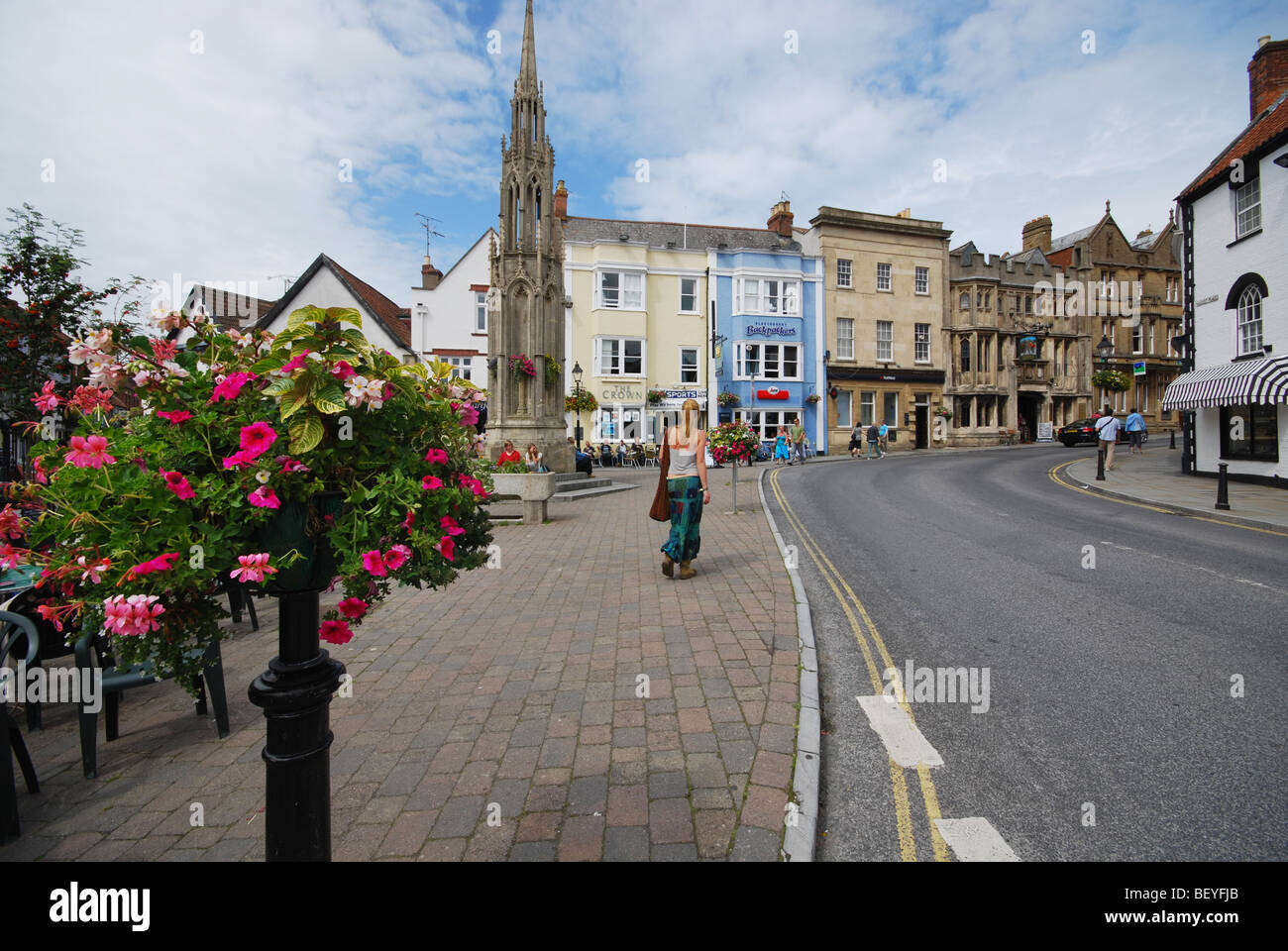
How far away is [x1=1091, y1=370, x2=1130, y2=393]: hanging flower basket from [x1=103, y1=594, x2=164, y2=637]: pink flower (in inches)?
1978

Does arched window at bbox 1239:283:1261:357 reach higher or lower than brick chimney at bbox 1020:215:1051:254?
lower

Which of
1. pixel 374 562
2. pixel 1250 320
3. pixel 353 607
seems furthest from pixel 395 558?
pixel 1250 320

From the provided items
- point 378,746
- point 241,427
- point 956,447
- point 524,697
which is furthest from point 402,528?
point 956,447

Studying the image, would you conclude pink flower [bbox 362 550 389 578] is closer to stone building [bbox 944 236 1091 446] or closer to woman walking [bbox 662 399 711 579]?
woman walking [bbox 662 399 711 579]

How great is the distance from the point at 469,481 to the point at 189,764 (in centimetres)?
298

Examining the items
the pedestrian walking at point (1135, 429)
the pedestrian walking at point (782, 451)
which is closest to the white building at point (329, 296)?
the pedestrian walking at point (782, 451)

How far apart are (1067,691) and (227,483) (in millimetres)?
4952

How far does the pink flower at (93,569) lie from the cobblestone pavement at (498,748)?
5.56ft

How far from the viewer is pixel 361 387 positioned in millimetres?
1764

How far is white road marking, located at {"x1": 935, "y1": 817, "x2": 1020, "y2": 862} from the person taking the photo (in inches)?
104

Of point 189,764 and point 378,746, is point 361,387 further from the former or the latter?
point 189,764

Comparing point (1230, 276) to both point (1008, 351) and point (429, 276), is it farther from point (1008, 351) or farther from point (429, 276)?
point (429, 276)

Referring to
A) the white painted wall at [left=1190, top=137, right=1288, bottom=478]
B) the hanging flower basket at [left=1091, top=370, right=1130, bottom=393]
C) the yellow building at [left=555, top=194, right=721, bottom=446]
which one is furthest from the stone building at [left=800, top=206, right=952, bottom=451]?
the white painted wall at [left=1190, top=137, right=1288, bottom=478]

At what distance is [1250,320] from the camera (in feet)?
54.9
